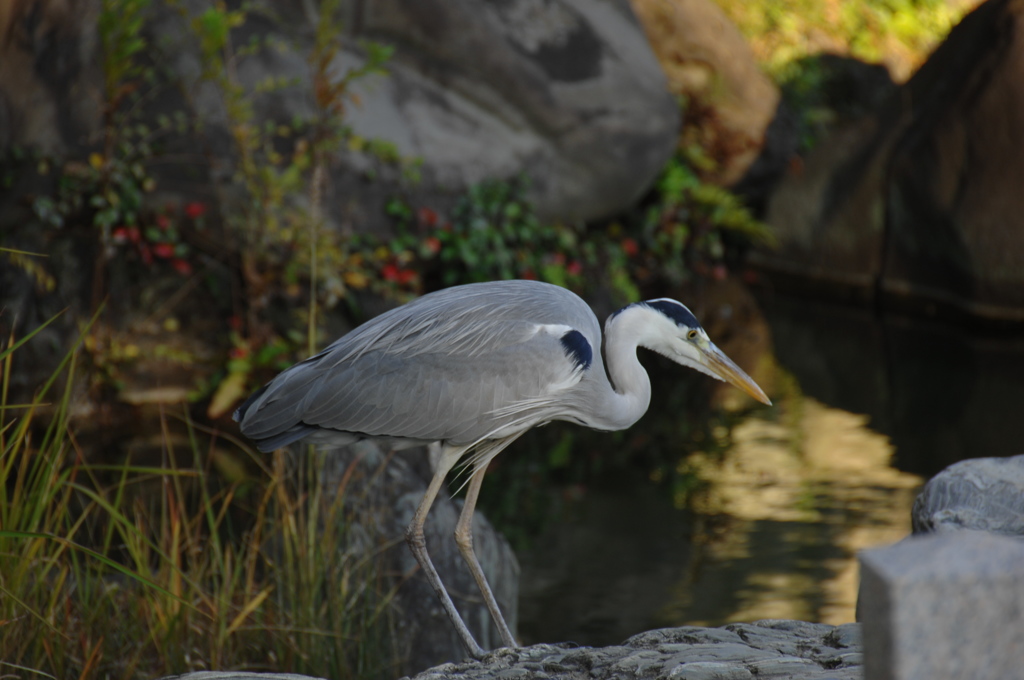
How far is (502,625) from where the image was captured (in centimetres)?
357

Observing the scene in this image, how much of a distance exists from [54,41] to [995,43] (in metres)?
7.49

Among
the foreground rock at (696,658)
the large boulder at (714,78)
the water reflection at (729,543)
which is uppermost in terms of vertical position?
the large boulder at (714,78)

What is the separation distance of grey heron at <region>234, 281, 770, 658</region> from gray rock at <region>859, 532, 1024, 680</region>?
1.91m

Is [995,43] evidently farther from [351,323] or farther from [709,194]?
[351,323]

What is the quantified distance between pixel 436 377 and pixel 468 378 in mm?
109

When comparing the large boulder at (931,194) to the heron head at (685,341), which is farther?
the large boulder at (931,194)

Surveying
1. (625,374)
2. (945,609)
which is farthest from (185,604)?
(945,609)

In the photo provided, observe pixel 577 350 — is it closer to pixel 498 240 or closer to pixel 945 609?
pixel 945 609

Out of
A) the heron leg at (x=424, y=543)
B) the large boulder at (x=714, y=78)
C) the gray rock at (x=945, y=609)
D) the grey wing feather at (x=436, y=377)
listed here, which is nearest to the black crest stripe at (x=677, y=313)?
the grey wing feather at (x=436, y=377)

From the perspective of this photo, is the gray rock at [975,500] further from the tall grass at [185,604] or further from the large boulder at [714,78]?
the large boulder at [714,78]

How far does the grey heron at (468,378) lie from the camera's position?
11.4 feet

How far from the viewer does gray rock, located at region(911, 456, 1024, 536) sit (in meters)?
3.31

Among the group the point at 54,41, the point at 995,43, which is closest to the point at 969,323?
the point at 995,43

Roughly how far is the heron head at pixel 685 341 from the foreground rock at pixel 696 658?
770 millimetres
